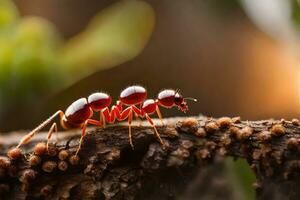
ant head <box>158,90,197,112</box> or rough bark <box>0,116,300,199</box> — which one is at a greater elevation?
ant head <box>158,90,197,112</box>

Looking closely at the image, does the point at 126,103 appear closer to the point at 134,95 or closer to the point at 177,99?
the point at 134,95

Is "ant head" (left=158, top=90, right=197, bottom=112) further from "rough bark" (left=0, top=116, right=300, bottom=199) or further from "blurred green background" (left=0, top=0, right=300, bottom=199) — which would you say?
"blurred green background" (left=0, top=0, right=300, bottom=199)

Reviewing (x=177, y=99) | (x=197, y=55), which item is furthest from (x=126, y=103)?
(x=197, y=55)

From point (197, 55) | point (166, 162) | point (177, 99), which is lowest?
point (166, 162)

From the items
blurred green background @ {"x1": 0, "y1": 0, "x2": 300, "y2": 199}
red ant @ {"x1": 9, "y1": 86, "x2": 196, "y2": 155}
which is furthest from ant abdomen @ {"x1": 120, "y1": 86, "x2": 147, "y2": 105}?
blurred green background @ {"x1": 0, "y1": 0, "x2": 300, "y2": 199}

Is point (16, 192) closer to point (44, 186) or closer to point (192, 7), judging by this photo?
point (44, 186)

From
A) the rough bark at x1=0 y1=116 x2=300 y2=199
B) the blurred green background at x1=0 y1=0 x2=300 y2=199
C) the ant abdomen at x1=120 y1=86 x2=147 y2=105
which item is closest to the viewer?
the rough bark at x1=0 y1=116 x2=300 y2=199

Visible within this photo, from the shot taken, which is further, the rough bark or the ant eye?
the ant eye

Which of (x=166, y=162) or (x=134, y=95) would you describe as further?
(x=134, y=95)

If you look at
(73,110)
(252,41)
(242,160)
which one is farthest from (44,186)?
(252,41)
